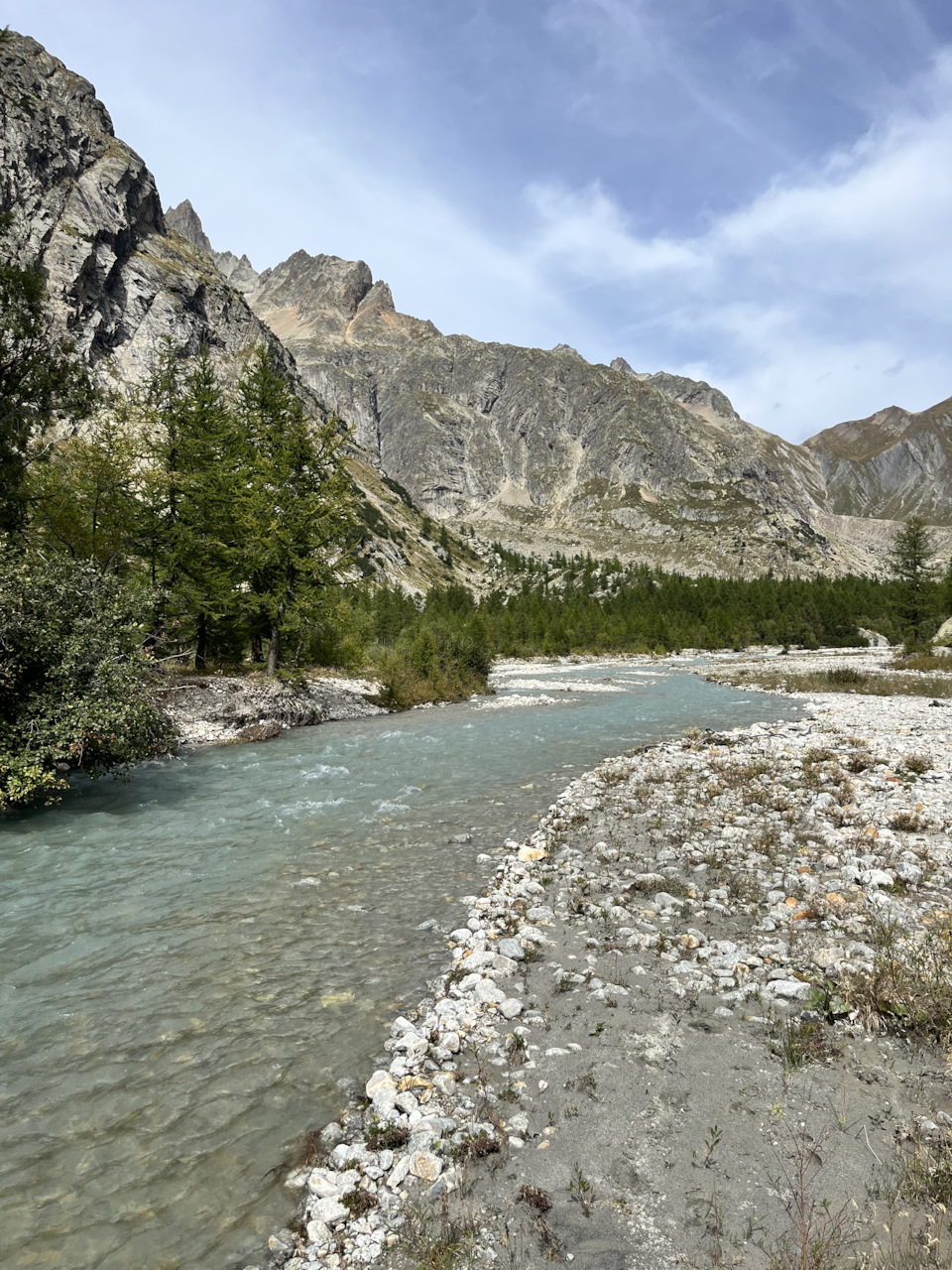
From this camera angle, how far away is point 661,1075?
579cm

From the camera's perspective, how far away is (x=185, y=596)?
31.7 meters

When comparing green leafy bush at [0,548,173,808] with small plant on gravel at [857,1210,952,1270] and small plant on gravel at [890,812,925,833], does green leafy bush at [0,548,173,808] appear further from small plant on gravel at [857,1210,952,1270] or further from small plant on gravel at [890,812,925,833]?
Result: small plant on gravel at [890,812,925,833]

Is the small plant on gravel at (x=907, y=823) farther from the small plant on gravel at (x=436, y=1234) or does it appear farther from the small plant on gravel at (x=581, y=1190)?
the small plant on gravel at (x=436, y=1234)

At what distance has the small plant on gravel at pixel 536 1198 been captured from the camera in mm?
4406

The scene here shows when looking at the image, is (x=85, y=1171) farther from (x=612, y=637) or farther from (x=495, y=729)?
(x=612, y=637)

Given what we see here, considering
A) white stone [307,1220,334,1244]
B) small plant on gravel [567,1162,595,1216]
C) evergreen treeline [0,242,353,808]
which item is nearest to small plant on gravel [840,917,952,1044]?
small plant on gravel [567,1162,595,1216]

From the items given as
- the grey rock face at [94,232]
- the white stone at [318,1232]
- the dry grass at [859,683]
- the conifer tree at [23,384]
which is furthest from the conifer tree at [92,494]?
the grey rock face at [94,232]

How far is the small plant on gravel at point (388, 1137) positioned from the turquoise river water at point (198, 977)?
27.8 inches

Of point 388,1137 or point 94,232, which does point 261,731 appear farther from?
point 94,232

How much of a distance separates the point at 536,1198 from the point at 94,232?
209 metres

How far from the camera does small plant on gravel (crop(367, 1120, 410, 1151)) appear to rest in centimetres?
516

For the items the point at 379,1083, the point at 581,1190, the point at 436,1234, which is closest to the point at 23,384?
the point at 379,1083

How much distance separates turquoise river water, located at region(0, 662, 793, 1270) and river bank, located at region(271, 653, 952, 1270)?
732 mm

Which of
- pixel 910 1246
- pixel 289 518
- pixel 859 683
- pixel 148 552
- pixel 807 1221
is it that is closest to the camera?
pixel 910 1246
